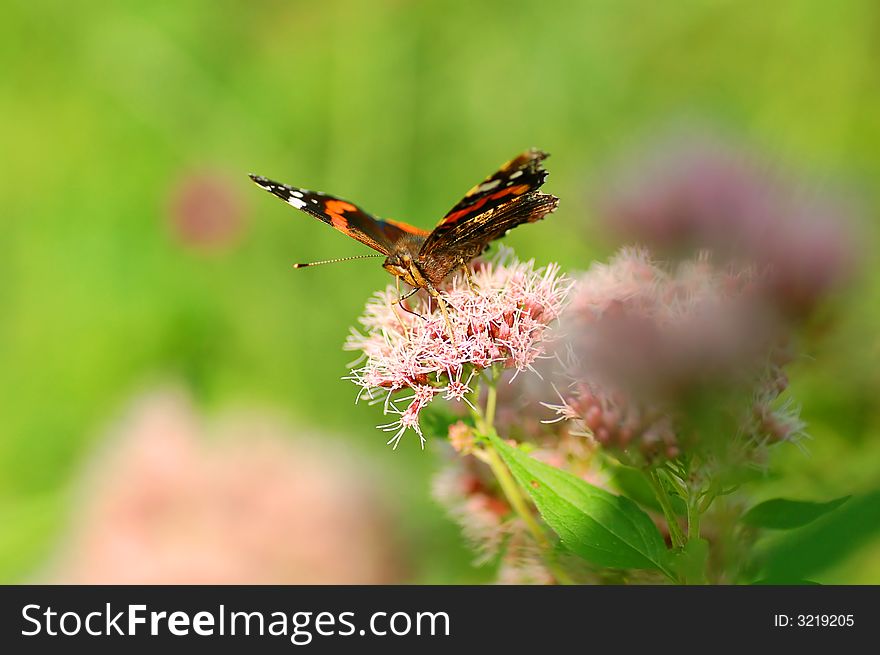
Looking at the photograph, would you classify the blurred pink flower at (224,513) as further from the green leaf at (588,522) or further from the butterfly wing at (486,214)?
the green leaf at (588,522)

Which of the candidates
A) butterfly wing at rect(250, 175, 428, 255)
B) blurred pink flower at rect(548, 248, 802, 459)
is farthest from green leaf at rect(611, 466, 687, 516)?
butterfly wing at rect(250, 175, 428, 255)

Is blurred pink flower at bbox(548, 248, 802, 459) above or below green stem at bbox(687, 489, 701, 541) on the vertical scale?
above

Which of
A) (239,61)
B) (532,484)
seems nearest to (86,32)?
(239,61)

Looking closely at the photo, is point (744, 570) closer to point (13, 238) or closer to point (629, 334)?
point (629, 334)

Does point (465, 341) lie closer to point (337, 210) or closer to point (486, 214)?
point (486, 214)

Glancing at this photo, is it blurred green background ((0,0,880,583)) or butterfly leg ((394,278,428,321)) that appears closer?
butterfly leg ((394,278,428,321))

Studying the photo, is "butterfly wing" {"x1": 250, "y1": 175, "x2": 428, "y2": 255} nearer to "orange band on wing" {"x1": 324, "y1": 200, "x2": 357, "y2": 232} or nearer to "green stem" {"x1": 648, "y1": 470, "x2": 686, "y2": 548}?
"orange band on wing" {"x1": 324, "y1": 200, "x2": 357, "y2": 232}

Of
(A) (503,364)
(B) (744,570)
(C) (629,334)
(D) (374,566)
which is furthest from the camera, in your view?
(D) (374,566)

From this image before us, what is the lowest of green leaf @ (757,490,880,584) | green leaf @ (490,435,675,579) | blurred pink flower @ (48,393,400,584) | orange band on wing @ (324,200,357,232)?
green leaf @ (757,490,880,584)
